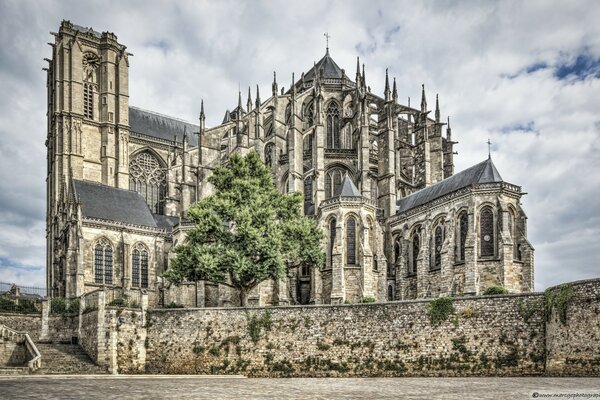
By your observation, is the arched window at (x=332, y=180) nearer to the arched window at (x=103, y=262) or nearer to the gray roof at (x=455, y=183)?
the gray roof at (x=455, y=183)

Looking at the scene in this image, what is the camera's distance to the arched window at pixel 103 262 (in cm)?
4891

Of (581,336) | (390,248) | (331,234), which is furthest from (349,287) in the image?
(581,336)

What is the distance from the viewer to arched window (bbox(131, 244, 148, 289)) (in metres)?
51.1

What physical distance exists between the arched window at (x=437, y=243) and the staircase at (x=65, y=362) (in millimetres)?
24513

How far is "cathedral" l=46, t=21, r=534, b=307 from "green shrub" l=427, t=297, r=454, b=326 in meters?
11.5

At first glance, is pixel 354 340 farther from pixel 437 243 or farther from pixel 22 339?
pixel 22 339

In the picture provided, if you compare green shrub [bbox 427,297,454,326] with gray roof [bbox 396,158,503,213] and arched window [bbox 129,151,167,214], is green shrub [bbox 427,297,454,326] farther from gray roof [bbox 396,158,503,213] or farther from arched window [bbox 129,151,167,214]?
arched window [bbox 129,151,167,214]

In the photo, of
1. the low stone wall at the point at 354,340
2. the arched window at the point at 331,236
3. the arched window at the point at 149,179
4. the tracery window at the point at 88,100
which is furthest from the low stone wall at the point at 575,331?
the tracery window at the point at 88,100

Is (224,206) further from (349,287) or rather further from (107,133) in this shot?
(107,133)

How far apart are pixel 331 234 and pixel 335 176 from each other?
9814 mm

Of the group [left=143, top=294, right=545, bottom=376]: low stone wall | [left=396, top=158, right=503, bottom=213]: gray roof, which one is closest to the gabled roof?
[left=396, top=158, right=503, bottom=213]: gray roof

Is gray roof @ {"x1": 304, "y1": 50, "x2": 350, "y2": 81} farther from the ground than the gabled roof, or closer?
farther from the ground

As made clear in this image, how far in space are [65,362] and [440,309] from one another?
19.4m

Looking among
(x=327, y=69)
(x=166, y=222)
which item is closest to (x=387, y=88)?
(x=327, y=69)
